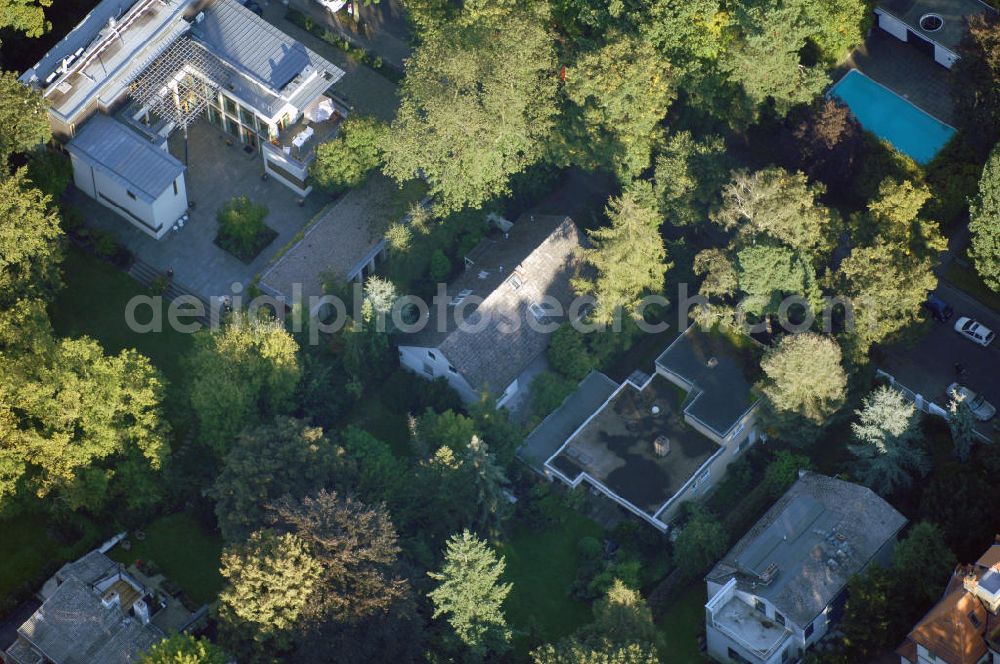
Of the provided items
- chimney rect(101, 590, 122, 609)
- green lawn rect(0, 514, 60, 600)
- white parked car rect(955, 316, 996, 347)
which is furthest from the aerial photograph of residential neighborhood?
chimney rect(101, 590, 122, 609)

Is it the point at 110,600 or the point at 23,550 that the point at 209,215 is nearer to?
the point at 23,550

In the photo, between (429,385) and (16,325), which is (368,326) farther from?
(16,325)

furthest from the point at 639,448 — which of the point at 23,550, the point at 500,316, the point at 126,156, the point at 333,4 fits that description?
the point at 333,4

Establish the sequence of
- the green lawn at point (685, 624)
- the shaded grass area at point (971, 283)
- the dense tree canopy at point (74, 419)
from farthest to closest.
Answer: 1. the shaded grass area at point (971, 283)
2. the green lawn at point (685, 624)
3. the dense tree canopy at point (74, 419)

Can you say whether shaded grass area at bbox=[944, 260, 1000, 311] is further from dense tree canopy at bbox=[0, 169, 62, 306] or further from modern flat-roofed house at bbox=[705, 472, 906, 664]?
dense tree canopy at bbox=[0, 169, 62, 306]

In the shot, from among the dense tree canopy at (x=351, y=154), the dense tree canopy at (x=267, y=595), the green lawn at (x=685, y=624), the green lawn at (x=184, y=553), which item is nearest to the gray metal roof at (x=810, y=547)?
the green lawn at (x=685, y=624)

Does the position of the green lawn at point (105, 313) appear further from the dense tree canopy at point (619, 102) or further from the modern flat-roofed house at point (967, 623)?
the modern flat-roofed house at point (967, 623)
